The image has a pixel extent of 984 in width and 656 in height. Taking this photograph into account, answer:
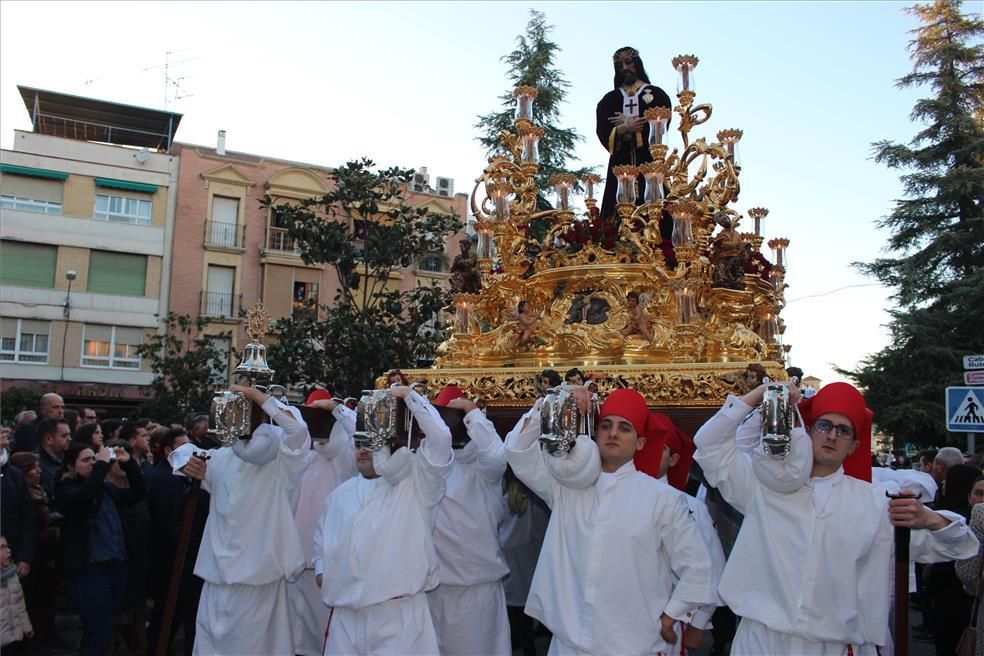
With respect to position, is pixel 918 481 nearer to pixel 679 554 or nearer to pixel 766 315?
pixel 679 554

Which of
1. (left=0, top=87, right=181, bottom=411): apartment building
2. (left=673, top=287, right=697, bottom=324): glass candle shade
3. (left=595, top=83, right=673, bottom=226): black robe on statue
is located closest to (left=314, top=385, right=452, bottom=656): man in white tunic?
(left=673, top=287, right=697, bottom=324): glass candle shade

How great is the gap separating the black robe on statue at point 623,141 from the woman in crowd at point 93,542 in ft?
16.1

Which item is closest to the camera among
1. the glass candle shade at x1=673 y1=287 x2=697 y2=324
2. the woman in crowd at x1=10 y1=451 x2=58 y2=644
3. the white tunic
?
the white tunic

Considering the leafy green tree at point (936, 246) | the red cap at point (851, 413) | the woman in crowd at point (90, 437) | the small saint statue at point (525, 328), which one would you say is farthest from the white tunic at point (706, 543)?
the leafy green tree at point (936, 246)

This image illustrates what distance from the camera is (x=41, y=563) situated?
6.28m

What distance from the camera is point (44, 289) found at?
23.8 meters

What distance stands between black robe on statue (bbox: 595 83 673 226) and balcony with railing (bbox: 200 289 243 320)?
18861mm

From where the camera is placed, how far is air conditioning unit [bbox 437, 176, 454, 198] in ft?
99.5

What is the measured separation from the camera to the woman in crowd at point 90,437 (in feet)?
19.8

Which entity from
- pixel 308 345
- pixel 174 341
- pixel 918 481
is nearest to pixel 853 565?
pixel 918 481

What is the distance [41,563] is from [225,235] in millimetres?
20960

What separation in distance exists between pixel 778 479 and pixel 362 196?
998 centimetres

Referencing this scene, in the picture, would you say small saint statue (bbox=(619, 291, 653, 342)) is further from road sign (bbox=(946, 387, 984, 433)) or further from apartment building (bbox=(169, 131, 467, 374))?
apartment building (bbox=(169, 131, 467, 374))

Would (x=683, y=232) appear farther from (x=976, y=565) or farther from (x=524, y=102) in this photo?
(x=976, y=565)
